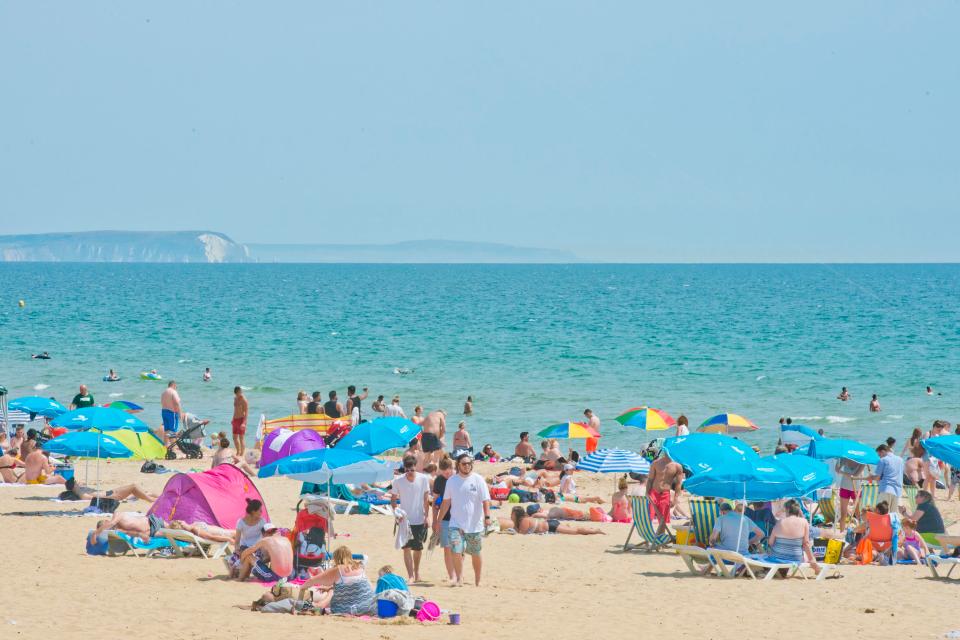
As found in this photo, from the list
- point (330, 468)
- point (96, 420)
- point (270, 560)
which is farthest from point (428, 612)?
point (96, 420)

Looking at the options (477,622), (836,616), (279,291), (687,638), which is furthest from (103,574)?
(279,291)

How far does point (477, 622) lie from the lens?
995 centimetres

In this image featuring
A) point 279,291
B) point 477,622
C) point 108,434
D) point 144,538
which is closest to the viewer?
point 477,622

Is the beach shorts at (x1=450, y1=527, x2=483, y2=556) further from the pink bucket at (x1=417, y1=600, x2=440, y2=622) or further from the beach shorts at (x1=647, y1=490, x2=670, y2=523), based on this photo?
the beach shorts at (x1=647, y1=490, x2=670, y2=523)

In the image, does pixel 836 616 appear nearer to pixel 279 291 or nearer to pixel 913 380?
pixel 913 380

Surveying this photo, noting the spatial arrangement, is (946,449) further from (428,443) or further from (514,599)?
(428,443)

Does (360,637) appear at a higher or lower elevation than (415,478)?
lower

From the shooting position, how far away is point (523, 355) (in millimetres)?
49500

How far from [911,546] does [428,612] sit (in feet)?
22.4

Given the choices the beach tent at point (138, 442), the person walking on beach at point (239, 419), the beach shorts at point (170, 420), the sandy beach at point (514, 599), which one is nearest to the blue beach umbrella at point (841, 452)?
the sandy beach at point (514, 599)

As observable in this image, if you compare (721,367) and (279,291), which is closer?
(721,367)

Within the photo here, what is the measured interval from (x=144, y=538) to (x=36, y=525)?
2.41m

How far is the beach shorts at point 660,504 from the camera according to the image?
14.2m

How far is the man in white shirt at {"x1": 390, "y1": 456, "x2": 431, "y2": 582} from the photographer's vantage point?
11.2 meters
